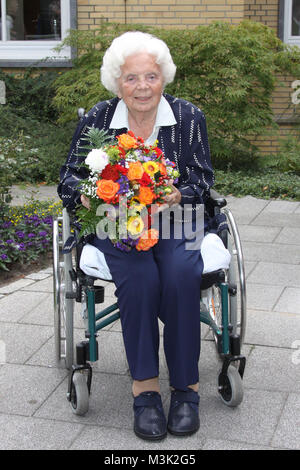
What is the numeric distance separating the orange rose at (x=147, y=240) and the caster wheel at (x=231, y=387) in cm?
67

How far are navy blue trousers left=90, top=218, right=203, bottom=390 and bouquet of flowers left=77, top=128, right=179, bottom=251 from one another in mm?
117

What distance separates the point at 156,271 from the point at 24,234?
270cm

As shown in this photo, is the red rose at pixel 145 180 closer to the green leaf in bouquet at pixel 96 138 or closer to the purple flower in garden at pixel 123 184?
the purple flower in garden at pixel 123 184

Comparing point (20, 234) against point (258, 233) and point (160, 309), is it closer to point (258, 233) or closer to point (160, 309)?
point (258, 233)

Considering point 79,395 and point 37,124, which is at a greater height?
point 37,124

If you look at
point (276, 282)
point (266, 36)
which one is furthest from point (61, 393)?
point (266, 36)

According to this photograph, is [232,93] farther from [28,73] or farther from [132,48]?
[132,48]

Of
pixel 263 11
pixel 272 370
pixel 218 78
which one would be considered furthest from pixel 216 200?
pixel 263 11

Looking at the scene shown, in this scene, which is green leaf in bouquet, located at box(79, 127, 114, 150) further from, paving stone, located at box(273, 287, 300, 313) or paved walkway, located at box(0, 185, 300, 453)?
paving stone, located at box(273, 287, 300, 313)

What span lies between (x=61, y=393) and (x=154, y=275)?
2.65ft

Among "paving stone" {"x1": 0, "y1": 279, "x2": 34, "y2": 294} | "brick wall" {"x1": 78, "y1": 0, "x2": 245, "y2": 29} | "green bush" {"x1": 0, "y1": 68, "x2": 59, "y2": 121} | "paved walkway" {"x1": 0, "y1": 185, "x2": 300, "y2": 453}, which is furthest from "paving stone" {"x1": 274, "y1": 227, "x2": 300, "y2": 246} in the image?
"green bush" {"x1": 0, "y1": 68, "x2": 59, "y2": 121}

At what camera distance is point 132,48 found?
345 cm

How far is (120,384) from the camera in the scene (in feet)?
11.9

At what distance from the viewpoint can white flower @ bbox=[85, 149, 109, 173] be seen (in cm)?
311
